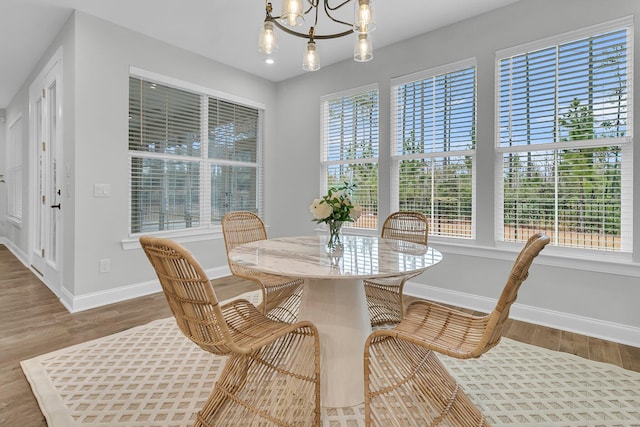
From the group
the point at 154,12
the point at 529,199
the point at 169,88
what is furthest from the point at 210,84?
the point at 529,199

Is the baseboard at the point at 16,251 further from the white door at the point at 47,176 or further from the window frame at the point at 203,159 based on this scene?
the window frame at the point at 203,159

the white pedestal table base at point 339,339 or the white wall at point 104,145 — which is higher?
the white wall at point 104,145

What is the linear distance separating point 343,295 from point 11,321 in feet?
9.75

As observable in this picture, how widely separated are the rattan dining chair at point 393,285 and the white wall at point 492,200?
2.61ft

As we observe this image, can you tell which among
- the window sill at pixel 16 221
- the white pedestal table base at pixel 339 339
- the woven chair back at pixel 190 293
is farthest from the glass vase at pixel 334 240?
the window sill at pixel 16 221

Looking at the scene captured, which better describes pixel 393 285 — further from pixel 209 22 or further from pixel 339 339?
pixel 209 22

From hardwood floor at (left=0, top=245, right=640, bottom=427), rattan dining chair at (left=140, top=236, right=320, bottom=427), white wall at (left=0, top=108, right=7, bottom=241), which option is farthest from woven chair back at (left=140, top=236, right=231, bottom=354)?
white wall at (left=0, top=108, right=7, bottom=241)

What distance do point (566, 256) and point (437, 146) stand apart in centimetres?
149

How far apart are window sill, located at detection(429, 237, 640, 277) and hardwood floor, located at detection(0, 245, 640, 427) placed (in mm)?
532

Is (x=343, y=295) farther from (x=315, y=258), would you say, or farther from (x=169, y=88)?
(x=169, y=88)

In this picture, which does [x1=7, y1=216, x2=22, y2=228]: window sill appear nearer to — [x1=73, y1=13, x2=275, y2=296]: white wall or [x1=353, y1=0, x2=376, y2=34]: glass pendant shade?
[x1=73, y1=13, x2=275, y2=296]: white wall

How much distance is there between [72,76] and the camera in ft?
10.0

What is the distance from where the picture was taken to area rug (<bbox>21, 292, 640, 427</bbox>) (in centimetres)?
158

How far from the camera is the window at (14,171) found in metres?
5.57
